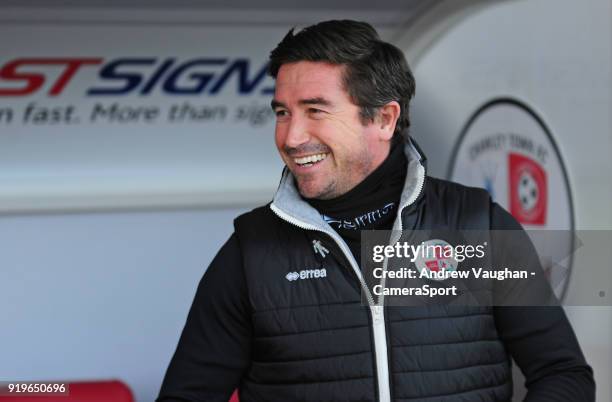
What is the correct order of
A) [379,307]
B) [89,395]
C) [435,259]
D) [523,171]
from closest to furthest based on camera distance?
[379,307] < [435,259] < [89,395] < [523,171]

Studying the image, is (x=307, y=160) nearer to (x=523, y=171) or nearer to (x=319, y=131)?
(x=319, y=131)

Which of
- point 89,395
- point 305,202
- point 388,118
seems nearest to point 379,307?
point 305,202

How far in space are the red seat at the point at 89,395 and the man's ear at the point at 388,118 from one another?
1.05 metres

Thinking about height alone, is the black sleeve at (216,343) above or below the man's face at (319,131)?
below

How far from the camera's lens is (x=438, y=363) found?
6.31 ft

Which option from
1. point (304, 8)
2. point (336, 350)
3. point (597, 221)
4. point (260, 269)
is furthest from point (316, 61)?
point (304, 8)

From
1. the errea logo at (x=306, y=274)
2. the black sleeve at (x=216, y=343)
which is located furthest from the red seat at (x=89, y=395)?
the errea logo at (x=306, y=274)

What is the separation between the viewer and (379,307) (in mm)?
1907

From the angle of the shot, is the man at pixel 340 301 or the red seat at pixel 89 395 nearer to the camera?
the man at pixel 340 301

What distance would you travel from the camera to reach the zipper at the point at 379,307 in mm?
1877

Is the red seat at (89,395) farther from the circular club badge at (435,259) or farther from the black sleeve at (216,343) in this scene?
the circular club badge at (435,259)

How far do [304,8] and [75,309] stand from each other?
1.22 meters

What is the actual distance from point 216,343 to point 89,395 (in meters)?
0.77

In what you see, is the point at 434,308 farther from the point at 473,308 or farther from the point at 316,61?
the point at 316,61
